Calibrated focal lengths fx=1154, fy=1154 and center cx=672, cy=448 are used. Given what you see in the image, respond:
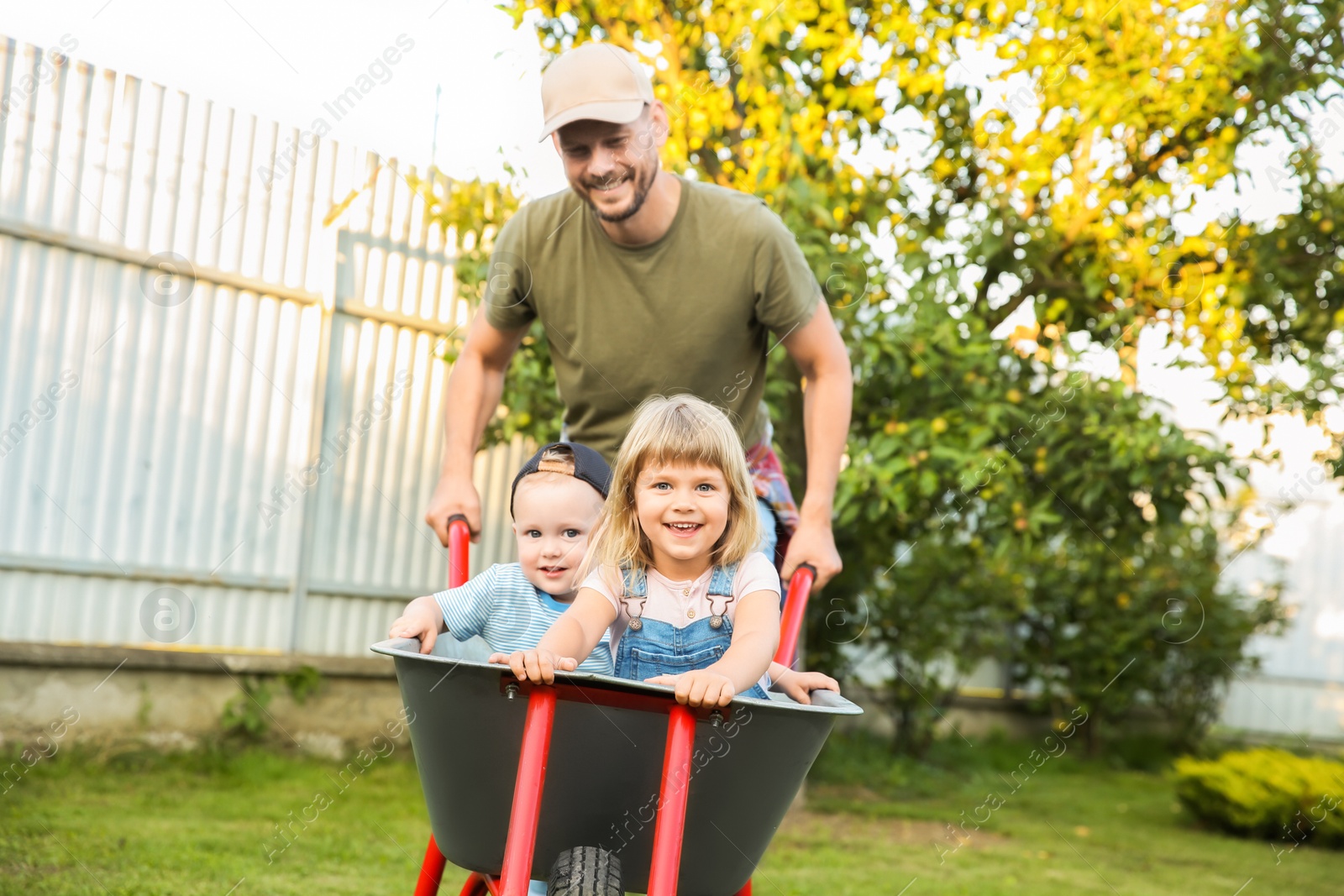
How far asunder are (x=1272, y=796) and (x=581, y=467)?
437 centimetres

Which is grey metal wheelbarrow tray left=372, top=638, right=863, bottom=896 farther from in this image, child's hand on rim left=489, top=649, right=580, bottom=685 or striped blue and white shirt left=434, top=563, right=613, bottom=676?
striped blue and white shirt left=434, top=563, right=613, bottom=676

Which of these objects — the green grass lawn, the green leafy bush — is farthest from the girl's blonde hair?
the green leafy bush

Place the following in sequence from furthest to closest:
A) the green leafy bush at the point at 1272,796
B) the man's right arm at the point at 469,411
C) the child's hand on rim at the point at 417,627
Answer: the green leafy bush at the point at 1272,796
the man's right arm at the point at 469,411
the child's hand on rim at the point at 417,627

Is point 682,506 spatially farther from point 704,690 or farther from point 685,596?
point 704,690

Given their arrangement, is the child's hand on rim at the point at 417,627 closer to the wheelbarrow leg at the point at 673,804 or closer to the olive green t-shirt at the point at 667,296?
the wheelbarrow leg at the point at 673,804

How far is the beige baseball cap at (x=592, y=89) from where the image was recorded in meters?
1.96

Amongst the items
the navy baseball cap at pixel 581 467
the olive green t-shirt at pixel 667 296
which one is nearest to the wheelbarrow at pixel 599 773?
the navy baseball cap at pixel 581 467

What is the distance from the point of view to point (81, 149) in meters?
3.98

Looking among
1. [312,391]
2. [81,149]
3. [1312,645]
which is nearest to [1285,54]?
[312,391]

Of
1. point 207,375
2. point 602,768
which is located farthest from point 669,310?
point 207,375

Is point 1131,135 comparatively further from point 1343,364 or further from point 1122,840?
point 1122,840

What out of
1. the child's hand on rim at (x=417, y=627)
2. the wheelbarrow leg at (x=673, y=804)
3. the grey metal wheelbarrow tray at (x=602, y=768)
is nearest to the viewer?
the wheelbarrow leg at (x=673, y=804)

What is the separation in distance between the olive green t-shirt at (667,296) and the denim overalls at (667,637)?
0.47 metres

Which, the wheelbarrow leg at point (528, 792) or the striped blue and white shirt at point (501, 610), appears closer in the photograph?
the wheelbarrow leg at point (528, 792)
